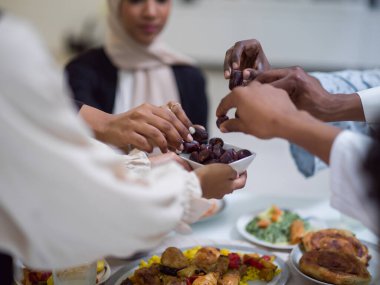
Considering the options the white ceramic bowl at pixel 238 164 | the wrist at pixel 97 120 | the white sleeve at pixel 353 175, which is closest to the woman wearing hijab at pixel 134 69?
the wrist at pixel 97 120

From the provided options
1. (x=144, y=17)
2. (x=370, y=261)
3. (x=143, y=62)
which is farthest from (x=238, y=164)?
(x=143, y=62)

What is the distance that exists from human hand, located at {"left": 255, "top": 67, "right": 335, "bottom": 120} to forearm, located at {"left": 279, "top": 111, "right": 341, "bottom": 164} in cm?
25

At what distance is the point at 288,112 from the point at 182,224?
0.28m

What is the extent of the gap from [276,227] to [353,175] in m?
0.65

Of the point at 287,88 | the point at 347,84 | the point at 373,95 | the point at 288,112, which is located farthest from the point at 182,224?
the point at 347,84

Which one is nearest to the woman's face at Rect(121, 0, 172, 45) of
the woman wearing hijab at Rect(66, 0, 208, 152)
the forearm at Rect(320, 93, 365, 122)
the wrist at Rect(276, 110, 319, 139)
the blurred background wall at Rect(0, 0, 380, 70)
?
the woman wearing hijab at Rect(66, 0, 208, 152)

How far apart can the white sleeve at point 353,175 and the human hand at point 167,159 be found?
30 centimetres

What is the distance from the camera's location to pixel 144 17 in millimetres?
1999

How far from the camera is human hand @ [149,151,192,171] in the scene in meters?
0.97

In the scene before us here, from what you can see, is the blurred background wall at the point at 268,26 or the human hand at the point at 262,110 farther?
the blurred background wall at the point at 268,26

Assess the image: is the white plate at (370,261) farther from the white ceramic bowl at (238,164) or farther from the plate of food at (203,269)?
the white ceramic bowl at (238,164)

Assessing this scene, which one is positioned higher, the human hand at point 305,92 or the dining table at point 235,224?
the human hand at point 305,92

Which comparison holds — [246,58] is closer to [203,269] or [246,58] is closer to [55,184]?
[203,269]

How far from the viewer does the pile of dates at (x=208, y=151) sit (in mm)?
976
